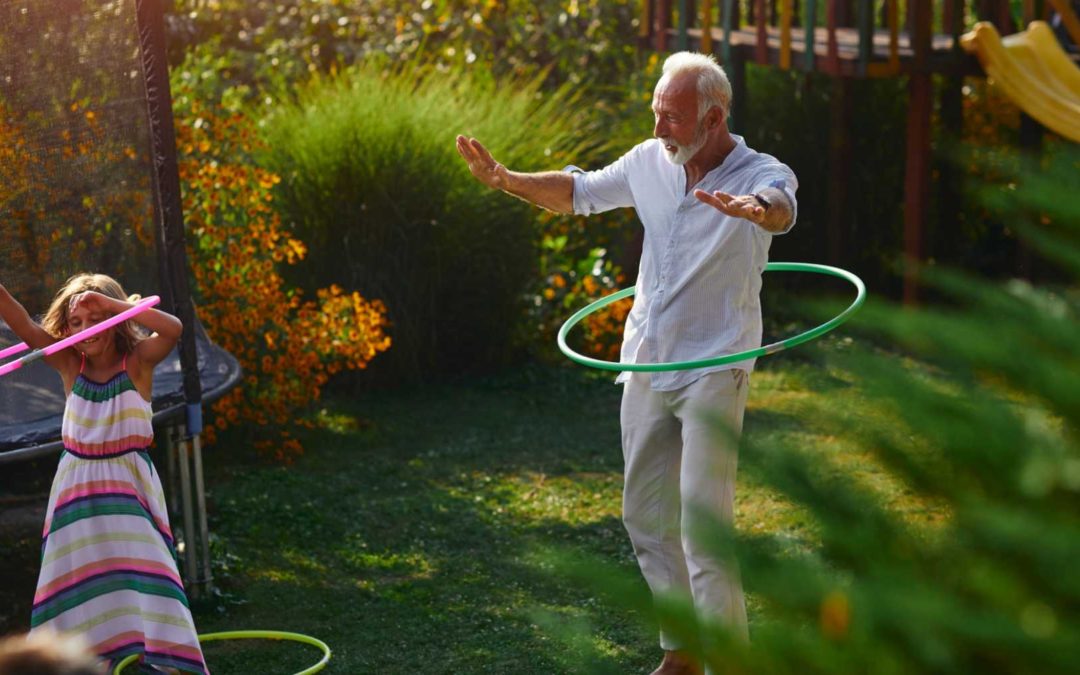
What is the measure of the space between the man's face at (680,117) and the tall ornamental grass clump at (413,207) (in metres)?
4.45

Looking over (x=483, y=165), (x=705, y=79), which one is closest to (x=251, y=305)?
(x=483, y=165)

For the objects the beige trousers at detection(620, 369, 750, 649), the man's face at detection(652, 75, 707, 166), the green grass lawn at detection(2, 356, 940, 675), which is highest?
the man's face at detection(652, 75, 707, 166)

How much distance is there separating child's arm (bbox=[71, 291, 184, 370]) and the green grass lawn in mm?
1179

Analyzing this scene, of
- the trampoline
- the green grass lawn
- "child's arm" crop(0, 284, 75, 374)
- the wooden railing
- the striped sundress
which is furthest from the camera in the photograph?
the wooden railing

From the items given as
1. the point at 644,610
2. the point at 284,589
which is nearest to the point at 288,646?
the point at 284,589

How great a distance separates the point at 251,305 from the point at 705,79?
370 centimetres

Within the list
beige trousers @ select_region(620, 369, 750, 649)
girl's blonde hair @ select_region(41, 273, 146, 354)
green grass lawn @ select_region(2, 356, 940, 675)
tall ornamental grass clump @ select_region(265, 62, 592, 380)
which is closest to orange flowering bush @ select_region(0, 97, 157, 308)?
girl's blonde hair @ select_region(41, 273, 146, 354)

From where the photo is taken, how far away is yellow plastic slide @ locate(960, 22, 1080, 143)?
25.2ft

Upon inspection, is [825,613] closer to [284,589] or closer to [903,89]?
[284,589]

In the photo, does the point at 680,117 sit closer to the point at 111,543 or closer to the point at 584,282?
the point at 111,543

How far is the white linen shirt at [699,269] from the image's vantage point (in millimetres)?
3980

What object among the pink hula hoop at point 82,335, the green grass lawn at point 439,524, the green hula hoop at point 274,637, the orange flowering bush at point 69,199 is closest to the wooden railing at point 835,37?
the green grass lawn at point 439,524

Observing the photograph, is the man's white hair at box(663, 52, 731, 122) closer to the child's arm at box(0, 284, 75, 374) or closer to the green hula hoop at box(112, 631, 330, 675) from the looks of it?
the child's arm at box(0, 284, 75, 374)

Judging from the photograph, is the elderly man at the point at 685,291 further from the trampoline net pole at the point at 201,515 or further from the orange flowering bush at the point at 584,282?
the orange flowering bush at the point at 584,282
